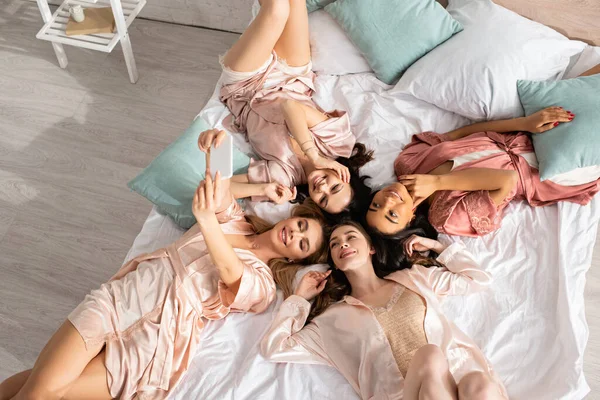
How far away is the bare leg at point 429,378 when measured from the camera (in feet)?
4.61

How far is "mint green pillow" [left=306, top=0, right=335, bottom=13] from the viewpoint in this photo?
226 centimetres

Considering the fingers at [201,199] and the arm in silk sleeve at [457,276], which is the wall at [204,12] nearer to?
the fingers at [201,199]

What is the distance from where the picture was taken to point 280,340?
5.45 feet

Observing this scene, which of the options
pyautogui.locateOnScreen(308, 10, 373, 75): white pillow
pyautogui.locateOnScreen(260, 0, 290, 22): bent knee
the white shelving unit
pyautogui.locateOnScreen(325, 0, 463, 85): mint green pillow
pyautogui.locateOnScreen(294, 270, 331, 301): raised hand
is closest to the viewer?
pyautogui.locateOnScreen(294, 270, 331, 301): raised hand

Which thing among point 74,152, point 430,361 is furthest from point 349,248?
point 74,152

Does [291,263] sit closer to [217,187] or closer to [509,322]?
[217,187]

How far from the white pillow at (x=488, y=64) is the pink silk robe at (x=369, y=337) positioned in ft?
1.97

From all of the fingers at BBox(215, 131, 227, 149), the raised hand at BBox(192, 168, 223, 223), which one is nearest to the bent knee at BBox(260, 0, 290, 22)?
the fingers at BBox(215, 131, 227, 149)

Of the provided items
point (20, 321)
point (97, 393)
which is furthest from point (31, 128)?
point (97, 393)

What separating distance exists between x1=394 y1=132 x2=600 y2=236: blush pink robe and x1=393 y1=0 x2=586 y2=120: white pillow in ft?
0.42

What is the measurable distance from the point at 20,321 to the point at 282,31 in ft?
4.74

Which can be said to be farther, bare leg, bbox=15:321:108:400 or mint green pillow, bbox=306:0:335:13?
mint green pillow, bbox=306:0:335:13

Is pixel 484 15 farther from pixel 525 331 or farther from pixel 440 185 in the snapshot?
pixel 525 331

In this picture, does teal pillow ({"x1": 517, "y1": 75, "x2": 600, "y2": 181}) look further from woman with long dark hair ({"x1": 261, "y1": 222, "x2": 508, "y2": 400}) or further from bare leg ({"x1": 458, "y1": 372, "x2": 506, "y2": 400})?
bare leg ({"x1": 458, "y1": 372, "x2": 506, "y2": 400})
